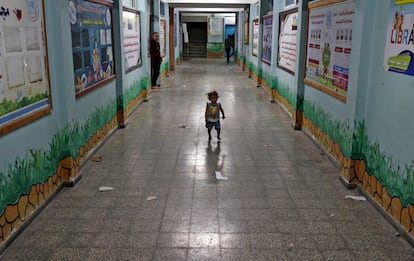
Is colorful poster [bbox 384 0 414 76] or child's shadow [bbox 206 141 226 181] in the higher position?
colorful poster [bbox 384 0 414 76]

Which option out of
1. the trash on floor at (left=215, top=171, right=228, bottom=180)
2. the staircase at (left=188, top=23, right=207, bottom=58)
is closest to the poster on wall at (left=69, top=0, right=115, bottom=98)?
the trash on floor at (left=215, top=171, right=228, bottom=180)

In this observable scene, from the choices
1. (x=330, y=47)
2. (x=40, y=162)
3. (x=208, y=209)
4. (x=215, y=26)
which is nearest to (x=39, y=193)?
(x=40, y=162)

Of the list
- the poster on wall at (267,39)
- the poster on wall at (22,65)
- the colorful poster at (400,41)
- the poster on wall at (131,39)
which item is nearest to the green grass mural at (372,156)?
the colorful poster at (400,41)

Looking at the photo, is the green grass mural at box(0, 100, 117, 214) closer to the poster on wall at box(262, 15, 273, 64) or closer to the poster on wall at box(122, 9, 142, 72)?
the poster on wall at box(122, 9, 142, 72)

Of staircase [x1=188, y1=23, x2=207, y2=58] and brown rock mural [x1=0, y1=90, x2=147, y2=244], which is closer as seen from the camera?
brown rock mural [x1=0, y1=90, x2=147, y2=244]

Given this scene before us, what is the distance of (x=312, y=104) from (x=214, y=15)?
64.8ft

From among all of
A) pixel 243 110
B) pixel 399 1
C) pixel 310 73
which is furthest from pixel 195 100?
pixel 399 1

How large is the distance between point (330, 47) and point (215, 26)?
810 inches

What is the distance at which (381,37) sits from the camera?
3873mm

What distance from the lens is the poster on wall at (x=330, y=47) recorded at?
499 cm

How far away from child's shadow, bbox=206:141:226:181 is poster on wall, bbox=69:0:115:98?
6.23ft

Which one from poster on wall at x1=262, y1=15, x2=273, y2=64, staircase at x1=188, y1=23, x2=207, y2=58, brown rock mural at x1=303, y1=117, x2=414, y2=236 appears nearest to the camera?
brown rock mural at x1=303, y1=117, x2=414, y2=236

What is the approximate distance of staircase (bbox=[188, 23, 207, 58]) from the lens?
1070 inches

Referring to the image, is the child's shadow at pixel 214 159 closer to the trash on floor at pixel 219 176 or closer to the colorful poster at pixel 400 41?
the trash on floor at pixel 219 176
